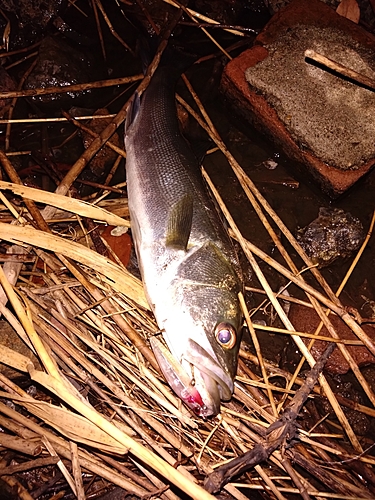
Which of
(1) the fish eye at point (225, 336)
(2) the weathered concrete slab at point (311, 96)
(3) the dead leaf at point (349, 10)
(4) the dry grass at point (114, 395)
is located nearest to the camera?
(4) the dry grass at point (114, 395)

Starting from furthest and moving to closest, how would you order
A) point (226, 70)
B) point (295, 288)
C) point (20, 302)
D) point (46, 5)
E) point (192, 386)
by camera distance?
point (46, 5) < point (226, 70) < point (295, 288) < point (20, 302) < point (192, 386)

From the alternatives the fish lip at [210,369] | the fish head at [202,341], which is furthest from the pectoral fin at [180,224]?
the fish lip at [210,369]

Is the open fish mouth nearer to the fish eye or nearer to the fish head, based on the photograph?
the fish head

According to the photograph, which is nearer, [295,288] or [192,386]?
[192,386]

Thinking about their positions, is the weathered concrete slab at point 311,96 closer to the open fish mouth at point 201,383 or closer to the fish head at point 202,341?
the fish head at point 202,341

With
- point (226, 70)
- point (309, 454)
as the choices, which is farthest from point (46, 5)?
point (309, 454)

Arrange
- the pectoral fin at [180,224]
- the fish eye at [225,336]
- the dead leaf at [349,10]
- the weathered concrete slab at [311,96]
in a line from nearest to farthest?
the fish eye at [225,336] < the pectoral fin at [180,224] < the weathered concrete slab at [311,96] < the dead leaf at [349,10]

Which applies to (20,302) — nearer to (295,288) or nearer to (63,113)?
Answer: (63,113)
